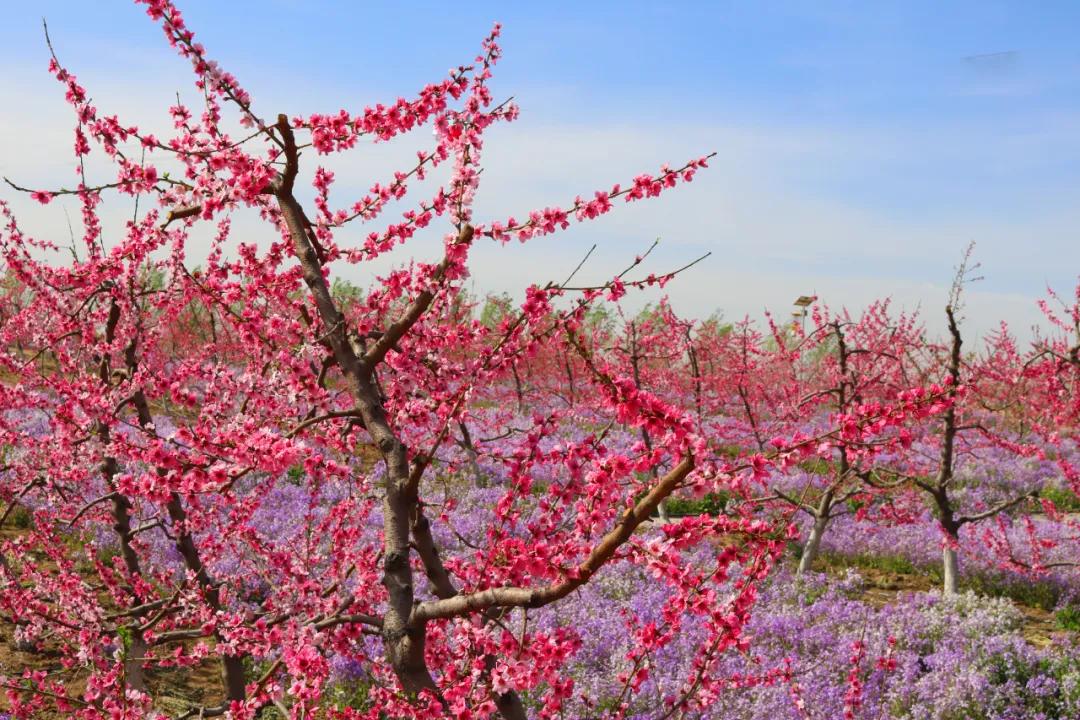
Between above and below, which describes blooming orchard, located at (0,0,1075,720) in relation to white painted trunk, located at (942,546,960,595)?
above

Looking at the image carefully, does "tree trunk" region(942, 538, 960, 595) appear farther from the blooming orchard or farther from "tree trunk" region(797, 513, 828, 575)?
the blooming orchard

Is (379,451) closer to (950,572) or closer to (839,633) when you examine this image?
(839,633)

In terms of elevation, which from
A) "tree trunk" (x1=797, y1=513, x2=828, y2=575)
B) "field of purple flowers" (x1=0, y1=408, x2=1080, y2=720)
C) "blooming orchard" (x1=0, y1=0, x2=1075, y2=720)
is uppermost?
"blooming orchard" (x1=0, y1=0, x2=1075, y2=720)

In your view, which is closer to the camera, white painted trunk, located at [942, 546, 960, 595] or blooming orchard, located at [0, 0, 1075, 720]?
blooming orchard, located at [0, 0, 1075, 720]

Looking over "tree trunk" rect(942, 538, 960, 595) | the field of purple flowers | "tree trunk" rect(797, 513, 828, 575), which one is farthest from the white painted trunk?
"tree trunk" rect(797, 513, 828, 575)

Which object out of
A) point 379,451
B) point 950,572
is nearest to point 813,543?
point 950,572

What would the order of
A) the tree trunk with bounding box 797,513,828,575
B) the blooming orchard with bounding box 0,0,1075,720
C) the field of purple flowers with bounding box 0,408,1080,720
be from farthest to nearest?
1. the tree trunk with bounding box 797,513,828,575
2. the field of purple flowers with bounding box 0,408,1080,720
3. the blooming orchard with bounding box 0,0,1075,720

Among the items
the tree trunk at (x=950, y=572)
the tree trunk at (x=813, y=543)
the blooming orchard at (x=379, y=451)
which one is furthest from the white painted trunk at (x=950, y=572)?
the blooming orchard at (x=379, y=451)

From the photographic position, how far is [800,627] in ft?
29.8

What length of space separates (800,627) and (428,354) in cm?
674

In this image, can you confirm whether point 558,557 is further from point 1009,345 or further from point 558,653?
point 1009,345

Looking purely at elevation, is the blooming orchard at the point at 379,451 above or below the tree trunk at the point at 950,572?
above

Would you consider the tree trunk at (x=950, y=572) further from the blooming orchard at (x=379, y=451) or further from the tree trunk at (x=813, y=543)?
the blooming orchard at (x=379, y=451)

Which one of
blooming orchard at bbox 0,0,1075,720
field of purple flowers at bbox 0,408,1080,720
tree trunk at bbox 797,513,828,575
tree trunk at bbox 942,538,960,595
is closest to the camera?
blooming orchard at bbox 0,0,1075,720
